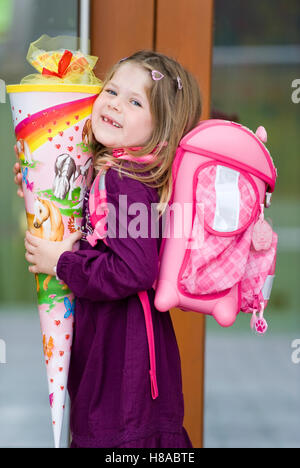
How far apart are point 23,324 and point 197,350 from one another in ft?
Result: 2.39

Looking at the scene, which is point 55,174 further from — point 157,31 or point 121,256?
point 157,31

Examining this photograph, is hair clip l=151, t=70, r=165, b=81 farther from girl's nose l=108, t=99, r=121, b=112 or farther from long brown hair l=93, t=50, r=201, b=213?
girl's nose l=108, t=99, r=121, b=112

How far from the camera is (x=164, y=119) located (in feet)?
5.65

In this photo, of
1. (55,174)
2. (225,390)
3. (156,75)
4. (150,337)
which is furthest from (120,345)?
(225,390)

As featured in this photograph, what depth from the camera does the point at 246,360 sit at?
112 inches

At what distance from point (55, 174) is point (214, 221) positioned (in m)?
0.42

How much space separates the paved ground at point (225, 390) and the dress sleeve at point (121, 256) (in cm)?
114

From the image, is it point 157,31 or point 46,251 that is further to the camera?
point 157,31

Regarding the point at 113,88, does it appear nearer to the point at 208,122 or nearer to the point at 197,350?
the point at 208,122

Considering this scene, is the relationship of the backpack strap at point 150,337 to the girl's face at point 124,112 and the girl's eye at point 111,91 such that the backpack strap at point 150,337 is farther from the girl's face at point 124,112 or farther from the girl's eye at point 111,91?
the girl's eye at point 111,91

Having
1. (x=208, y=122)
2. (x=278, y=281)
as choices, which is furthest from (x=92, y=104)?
(x=278, y=281)

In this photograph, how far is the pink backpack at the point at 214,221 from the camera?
64.7 inches

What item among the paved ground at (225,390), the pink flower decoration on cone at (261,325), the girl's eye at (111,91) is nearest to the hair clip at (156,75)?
the girl's eye at (111,91)

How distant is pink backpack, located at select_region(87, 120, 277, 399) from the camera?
1.65 meters
